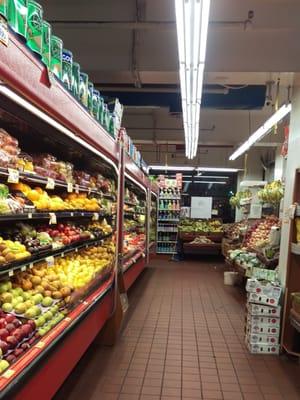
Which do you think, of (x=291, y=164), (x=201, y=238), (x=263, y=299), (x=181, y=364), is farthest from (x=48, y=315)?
(x=201, y=238)

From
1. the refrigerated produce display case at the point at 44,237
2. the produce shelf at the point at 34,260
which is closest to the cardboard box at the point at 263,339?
the refrigerated produce display case at the point at 44,237

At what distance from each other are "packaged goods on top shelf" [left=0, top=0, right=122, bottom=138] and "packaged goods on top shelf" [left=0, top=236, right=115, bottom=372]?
4.99 feet

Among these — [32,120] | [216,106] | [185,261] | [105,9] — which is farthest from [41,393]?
[185,261]

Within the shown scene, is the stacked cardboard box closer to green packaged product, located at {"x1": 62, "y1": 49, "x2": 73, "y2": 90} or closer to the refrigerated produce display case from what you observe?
the refrigerated produce display case

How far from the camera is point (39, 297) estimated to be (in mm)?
2646

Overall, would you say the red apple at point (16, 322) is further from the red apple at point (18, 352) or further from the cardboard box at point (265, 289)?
the cardboard box at point (265, 289)

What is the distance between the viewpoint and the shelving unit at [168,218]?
12.1 meters

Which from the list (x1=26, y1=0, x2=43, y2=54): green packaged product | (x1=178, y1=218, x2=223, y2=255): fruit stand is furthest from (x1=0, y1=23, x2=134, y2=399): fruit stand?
(x1=178, y1=218, x2=223, y2=255): fruit stand

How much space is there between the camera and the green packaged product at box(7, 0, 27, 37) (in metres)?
1.83

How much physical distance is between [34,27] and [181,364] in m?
3.32

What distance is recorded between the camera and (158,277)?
330 inches

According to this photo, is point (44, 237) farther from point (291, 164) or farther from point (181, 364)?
point (291, 164)

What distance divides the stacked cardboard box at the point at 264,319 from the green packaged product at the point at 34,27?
3.36 meters

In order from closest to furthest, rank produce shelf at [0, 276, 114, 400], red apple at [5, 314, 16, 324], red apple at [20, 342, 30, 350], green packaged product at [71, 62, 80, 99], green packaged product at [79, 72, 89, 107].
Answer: produce shelf at [0, 276, 114, 400] → red apple at [20, 342, 30, 350] → red apple at [5, 314, 16, 324] → green packaged product at [71, 62, 80, 99] → green packaged product at [79, 72, 89, 107]
